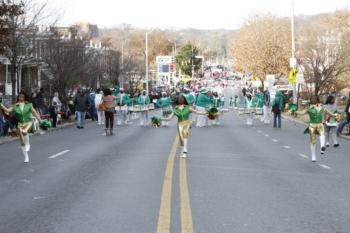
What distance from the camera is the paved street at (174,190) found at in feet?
29.5

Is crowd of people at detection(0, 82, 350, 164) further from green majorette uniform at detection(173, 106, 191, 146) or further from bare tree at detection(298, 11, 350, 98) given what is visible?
bare tree at detection(298, 11, 350, 98)

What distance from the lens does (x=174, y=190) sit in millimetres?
11742

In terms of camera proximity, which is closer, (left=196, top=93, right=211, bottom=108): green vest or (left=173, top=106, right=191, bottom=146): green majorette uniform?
(left=173, top=106, right=191, bottom=146): green majorette uniform

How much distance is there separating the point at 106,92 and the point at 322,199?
18089mm

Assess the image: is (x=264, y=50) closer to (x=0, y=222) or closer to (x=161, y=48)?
(x=0, y=222)

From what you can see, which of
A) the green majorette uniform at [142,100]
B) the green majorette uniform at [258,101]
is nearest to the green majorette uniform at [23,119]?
the green majorette uniform at [142,100]

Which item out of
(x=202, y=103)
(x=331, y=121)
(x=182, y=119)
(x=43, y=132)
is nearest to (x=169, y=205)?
(x=182, y=119)

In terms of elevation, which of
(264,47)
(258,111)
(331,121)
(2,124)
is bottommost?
(2,124)

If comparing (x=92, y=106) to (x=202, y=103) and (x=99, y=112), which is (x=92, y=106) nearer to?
(x=99, y=112)

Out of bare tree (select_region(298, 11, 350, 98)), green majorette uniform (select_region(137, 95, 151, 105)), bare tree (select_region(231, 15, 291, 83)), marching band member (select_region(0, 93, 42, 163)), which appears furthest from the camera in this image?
bare tree (select_region(231, 15, 291, 83))

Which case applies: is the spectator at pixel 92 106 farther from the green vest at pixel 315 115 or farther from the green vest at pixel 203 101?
the green vest at pixel 315 115

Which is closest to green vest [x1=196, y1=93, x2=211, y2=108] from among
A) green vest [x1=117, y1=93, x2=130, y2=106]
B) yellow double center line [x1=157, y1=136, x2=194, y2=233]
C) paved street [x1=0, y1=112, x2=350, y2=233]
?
green vest [x1=117, y1=93, x2=130, y2=106]

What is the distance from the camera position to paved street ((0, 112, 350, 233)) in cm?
898

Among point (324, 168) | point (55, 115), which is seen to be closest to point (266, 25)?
point (55, 115)
